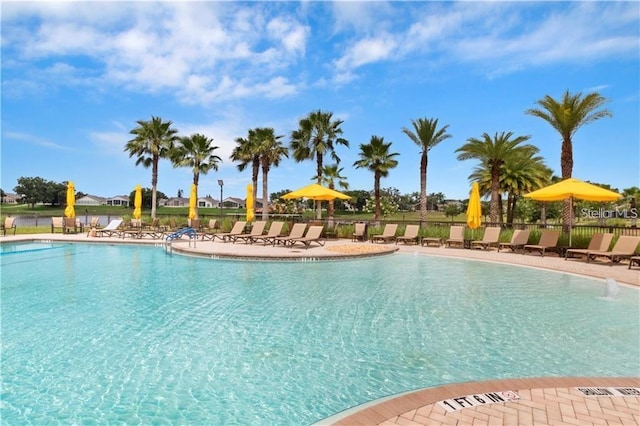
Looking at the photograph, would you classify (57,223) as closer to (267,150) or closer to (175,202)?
(267,150)

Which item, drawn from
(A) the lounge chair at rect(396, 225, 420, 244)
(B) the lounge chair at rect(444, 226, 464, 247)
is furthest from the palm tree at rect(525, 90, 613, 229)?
(A) the lounge chair at rect(396, 225, 420, 244)

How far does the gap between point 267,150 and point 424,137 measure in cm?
1102

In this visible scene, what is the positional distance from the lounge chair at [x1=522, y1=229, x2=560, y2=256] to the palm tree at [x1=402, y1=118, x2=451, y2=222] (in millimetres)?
10173

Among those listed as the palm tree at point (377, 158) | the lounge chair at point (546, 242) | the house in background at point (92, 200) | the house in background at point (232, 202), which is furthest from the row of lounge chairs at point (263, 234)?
the house in background at point (92, 200)

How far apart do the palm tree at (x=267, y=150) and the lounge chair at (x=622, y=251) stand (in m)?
20.4

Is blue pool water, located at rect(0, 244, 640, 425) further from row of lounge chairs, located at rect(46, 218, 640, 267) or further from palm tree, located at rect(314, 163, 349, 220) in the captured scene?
palm tree, located at rect(314, 163, 349, 220)

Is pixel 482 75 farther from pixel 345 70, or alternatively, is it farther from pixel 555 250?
pixel 555 250

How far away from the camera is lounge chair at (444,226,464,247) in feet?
54.8

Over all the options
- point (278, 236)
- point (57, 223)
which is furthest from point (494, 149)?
point (57, 223)

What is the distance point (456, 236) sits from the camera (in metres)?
17.0

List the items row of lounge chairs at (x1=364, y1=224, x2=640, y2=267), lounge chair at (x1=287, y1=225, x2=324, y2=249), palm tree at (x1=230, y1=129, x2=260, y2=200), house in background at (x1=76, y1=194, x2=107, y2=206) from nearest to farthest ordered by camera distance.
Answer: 1. row of lounge chairs at (x1=364, y1=224, x2=640, y2=267)
2. lounge chair at (x1=287, y1=225, x2=324, y2=249)
3. palm tree at (x1=230, y1=129, x2=260, y2=200)
4. house in background at (x1=76, y1=194, x2=107, y2=206)

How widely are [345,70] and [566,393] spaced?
16.9 meters

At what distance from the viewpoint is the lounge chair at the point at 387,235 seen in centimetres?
1819

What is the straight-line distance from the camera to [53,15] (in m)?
11.0
